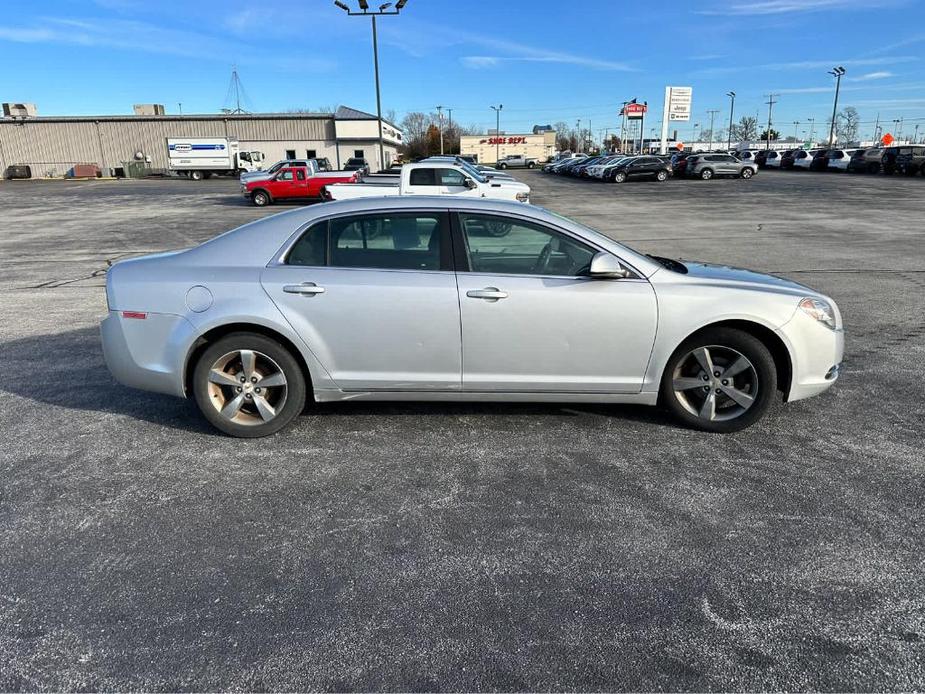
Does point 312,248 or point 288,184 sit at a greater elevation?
point 312,248

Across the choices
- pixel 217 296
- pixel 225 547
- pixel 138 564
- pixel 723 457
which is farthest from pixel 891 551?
pixel 217 296

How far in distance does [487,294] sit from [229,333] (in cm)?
171

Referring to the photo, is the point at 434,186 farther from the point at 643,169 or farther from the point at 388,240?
the point at 643,169

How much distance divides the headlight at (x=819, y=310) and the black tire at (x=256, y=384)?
336cm

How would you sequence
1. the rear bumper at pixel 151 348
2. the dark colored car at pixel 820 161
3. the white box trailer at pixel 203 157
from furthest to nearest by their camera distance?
1. the white box trailer at pixel 203 157
2. the dark colored car at pixel 820 161
3. the rear bumper at pixel 151 348

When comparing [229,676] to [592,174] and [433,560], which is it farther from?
[592,174]

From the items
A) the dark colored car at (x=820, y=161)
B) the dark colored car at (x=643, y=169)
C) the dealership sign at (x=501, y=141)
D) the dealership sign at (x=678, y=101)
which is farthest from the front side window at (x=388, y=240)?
the dealership sign at (x=501, y=141)

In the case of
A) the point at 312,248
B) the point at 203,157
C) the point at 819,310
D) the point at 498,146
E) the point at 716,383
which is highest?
the point at 498,146

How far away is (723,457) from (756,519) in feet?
2.33

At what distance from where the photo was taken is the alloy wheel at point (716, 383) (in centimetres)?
420

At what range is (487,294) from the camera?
13.1 ft

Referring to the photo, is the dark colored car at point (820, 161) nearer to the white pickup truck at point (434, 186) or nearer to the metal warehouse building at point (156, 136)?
the metal warehouse building at point (156, 136)

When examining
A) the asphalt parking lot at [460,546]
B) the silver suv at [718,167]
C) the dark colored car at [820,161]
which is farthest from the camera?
the dark colored car at [820,161]

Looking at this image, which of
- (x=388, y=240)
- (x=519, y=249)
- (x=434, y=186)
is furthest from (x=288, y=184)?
(x=519, y=249)
